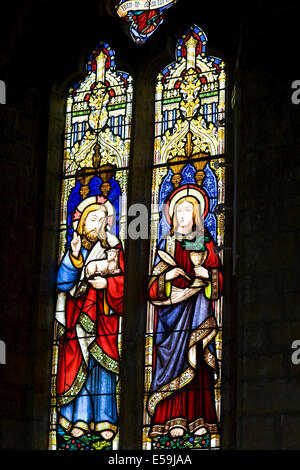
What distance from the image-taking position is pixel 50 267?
32.9 feet

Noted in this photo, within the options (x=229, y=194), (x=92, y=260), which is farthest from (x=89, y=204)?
(x=229, y=194)

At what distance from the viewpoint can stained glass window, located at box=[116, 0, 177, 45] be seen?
1050 cm

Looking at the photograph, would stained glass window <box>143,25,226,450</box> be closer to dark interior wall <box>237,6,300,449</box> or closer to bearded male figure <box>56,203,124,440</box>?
bearded male figure <box>56,203,124,440</box>

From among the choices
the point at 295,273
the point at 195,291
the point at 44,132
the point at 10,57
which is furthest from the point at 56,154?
the point at 295,273

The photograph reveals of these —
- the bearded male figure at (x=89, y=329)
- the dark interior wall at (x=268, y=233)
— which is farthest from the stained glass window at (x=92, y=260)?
the dark interior wall at (x=268, y=233)

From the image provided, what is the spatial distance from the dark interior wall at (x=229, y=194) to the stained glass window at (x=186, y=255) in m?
0.15

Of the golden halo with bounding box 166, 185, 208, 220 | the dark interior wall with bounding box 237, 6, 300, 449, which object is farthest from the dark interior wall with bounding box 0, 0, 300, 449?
the golden halo with bounding box 166, 185, 208, 220

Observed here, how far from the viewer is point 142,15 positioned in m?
10.6

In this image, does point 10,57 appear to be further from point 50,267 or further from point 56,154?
point 50,267

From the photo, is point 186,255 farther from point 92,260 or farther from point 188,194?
point 92,260

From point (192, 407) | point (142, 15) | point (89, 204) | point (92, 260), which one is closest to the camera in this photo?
point (192, 407)

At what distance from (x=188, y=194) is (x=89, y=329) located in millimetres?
1299

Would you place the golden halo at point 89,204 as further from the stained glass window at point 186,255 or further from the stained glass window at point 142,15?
the stained glass window at point 142,15

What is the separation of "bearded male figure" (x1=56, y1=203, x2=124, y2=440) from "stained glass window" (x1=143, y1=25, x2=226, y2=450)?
0.31 metres
